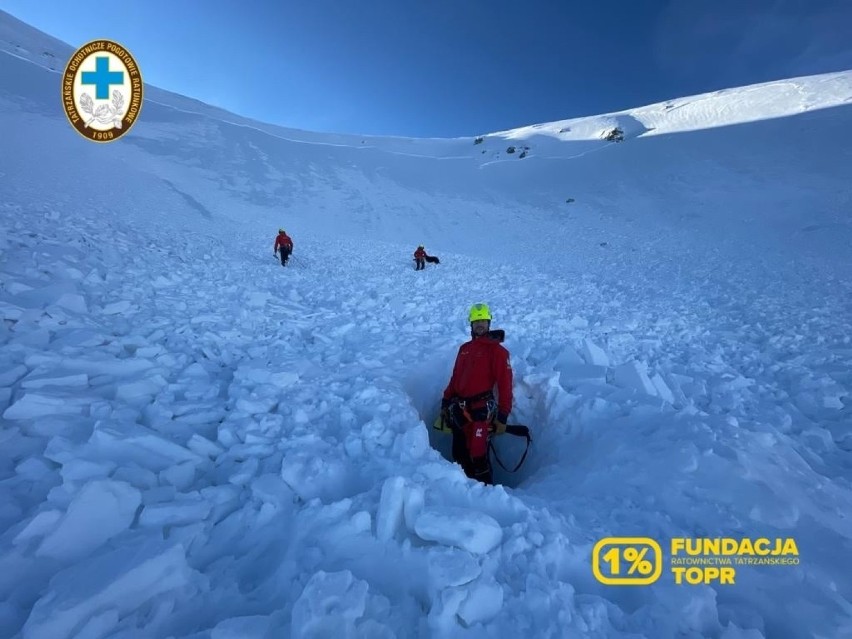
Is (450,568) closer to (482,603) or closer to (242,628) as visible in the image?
(482,603)

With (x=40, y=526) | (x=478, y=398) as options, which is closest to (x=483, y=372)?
(x=478, y=398)

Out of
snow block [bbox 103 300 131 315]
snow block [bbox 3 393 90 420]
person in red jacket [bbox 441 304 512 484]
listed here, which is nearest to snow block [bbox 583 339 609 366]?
person in red jacket [bbox 441 304 512 484]

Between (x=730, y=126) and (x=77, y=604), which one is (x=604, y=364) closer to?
(x=77, y=604)

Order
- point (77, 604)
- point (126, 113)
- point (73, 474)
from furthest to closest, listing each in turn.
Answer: point (126, 113)
point (73, 474)
point (77, 604)

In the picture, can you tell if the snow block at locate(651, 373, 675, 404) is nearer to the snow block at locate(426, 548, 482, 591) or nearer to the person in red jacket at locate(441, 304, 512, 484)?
the person in red jacket at locate(441, 304, 512, 484)

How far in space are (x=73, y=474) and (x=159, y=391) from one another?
1.14 metres

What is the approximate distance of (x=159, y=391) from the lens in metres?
3.09

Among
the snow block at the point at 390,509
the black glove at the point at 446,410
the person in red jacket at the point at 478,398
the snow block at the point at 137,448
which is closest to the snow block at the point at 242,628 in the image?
the snow block at the point at 390,509

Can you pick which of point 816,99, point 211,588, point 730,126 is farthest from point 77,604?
point 816,99

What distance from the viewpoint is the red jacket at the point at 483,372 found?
387cm

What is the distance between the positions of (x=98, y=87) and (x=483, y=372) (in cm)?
910

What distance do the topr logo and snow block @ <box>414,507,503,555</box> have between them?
A: 939cm

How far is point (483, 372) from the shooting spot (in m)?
4.01

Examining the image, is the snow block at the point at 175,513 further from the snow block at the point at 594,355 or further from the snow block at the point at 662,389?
the snow block at the point at 594,355
